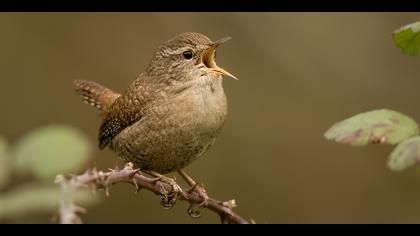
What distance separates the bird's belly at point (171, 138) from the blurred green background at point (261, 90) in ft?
8.87

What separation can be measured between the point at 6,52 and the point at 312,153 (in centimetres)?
259

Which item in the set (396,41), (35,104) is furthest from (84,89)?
(396,41)

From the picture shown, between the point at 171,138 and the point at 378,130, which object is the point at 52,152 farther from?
the point at 171,138

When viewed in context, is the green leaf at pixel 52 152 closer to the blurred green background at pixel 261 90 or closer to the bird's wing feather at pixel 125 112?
the bird's wing feather at pixel 125 112

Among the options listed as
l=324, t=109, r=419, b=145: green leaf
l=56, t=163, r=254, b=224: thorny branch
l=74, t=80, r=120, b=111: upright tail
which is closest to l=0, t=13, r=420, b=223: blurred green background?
l=74, t=80, r=120, b=111: upright tail

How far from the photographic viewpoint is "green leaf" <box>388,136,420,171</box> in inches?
46.9

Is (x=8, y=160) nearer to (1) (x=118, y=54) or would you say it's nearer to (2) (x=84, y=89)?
(2) (x=84, y=89)

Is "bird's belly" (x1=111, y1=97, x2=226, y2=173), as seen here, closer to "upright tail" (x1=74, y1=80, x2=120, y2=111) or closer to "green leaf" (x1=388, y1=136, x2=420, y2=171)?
"upright tail" (x1=74, y1=80, x2=120, y2=111)

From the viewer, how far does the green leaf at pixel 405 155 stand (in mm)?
1192

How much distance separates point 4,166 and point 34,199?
9 cm

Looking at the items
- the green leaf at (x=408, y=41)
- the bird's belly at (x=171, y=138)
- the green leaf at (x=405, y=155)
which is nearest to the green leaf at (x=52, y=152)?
the green leaf at (x=405, y=155)

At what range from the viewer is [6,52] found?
6.78 m

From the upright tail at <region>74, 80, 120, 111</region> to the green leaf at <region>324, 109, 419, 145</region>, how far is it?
11.3 feet
